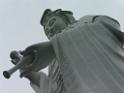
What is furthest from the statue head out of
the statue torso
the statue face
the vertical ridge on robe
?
the statue torso

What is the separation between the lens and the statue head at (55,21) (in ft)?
35.4

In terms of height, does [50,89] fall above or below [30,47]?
below

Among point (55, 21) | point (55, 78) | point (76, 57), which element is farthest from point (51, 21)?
point (76, 57)

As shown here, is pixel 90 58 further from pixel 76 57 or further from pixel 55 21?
pixel 55 21

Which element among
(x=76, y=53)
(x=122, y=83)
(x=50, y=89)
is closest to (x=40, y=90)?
(x=50, y=89)

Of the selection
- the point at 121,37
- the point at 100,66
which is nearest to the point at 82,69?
the point at 100,66

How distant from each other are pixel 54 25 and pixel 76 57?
955 millimetres

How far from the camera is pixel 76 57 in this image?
32.9 feet

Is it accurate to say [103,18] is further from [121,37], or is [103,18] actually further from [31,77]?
[31,77]

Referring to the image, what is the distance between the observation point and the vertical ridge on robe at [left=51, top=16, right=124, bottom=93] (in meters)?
9.53

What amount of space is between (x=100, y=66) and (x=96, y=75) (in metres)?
0.20

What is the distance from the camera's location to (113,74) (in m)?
9.66

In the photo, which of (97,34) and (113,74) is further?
(97,34)

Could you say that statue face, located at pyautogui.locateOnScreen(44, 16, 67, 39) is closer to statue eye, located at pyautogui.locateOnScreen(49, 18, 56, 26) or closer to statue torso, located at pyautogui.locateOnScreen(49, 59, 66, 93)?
statue eye, located at pyautogui.locateOnScreen(49, 18, 56, 26)
